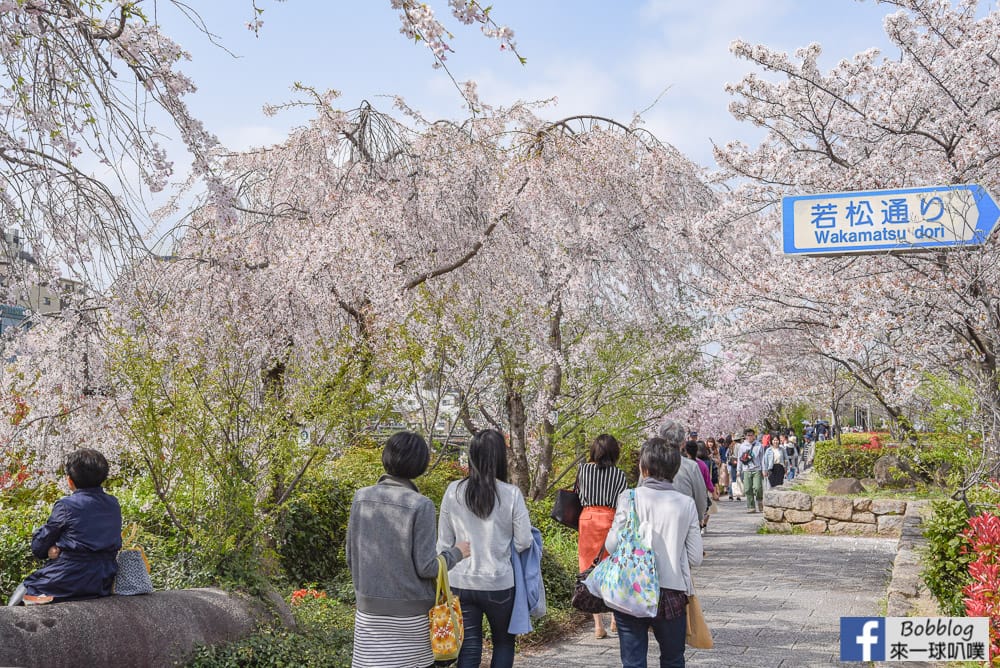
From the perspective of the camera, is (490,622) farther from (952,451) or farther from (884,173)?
(884,173)

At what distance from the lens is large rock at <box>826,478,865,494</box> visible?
14.9m

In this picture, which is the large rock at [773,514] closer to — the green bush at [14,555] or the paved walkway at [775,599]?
the paved walkway at [775,599]

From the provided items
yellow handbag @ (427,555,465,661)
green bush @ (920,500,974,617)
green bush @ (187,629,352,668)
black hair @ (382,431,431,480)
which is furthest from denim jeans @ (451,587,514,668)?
green bush @ (920,500,974,617)

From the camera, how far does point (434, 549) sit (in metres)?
3.86

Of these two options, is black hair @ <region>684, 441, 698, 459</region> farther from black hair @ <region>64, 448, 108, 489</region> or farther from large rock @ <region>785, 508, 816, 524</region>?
black hair @ <region>64, 448, 108, 489</region>

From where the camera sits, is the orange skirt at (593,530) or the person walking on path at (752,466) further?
the person walking on path at (752,466)

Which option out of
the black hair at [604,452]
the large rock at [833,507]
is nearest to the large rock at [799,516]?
the large rock at [833,507]

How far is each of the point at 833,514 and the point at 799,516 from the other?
0.53 m

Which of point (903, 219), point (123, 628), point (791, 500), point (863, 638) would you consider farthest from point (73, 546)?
point (791, 500)

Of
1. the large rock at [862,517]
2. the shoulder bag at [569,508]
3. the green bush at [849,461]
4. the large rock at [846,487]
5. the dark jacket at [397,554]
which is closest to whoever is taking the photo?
the dark jacket at [397,554]

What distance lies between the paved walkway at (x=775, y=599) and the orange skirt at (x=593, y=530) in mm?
726

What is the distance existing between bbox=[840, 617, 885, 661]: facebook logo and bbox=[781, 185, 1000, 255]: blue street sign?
317cm

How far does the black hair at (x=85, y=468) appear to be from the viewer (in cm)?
449

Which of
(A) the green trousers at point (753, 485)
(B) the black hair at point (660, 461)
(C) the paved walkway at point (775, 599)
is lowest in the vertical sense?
(C) the paved walkway at point (775, 599)
